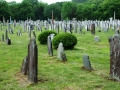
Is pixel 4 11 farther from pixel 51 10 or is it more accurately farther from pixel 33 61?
pixel 33 61

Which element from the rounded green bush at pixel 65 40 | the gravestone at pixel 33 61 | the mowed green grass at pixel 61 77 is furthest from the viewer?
the rounded green bush at pixel 65 40

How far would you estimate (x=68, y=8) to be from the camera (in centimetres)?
8112

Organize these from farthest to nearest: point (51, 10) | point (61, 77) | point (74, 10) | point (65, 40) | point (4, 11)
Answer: point (51, 10) → point (74, 10) → point (4, 11) → point (65, 40) → point (61, 77)

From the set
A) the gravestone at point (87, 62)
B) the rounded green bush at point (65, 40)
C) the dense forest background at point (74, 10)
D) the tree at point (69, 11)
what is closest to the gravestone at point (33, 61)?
the gravestone at point (87, 62)

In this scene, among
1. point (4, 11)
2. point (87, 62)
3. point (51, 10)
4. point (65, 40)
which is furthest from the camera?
point (51, 10)

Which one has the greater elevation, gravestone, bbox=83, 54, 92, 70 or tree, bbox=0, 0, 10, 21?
tree, bbox=0, 0, 10, 21

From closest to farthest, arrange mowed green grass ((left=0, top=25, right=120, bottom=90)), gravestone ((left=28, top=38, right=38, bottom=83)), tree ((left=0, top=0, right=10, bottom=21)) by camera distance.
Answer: mowed green grass ((left=0, top=25, right=120, bottom=90))
gravestone ((left=28, top=38, right=38, bottom=83))
tree ((left=0, top=0, right=10, bottom=21))

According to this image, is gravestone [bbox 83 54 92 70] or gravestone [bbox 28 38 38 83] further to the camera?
gravestone [bbox 83 54 92 70]

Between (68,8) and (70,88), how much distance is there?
245ft

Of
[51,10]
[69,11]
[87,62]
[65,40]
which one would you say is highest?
[51,10]

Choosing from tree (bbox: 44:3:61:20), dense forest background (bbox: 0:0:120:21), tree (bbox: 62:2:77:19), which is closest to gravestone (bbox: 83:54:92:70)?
dense forest background (bbox: 0:0:120:21)

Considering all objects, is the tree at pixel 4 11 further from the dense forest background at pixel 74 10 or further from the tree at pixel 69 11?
the tree at pixel 69 11

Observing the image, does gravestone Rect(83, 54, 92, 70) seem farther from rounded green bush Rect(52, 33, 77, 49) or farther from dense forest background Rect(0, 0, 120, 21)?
dense forest background Rect(0, 0, 120, 21)

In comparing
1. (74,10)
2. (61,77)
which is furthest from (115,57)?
(74,10)
